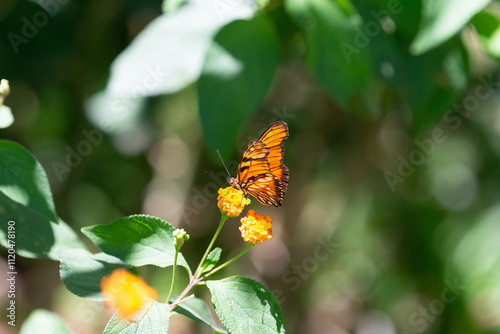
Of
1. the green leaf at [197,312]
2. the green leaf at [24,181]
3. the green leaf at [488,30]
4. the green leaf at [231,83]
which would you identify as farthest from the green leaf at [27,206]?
the green leaf at [488,30]

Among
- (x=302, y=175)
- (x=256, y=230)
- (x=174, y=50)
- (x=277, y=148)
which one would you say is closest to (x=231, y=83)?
(x=174, y=50)

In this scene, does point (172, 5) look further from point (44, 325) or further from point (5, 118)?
point (44, 325)

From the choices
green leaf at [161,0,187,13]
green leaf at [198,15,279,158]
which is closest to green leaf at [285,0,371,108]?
green leaf at [198,15,279,158]

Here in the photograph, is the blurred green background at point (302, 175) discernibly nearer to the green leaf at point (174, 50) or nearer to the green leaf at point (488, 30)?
the green leaf at point (488, 30)

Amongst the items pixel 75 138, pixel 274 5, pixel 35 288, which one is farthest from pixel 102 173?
pixel 274 5

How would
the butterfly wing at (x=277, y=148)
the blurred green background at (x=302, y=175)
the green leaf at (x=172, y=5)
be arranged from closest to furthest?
the butterfly wing at (x=277, y=148), the green leaf at (x=172, y=5), the blurred green background at (x=302, y=175)

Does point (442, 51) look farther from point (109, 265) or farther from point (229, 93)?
point (109, 265)

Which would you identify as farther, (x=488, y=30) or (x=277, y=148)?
(x=488, y=30)
